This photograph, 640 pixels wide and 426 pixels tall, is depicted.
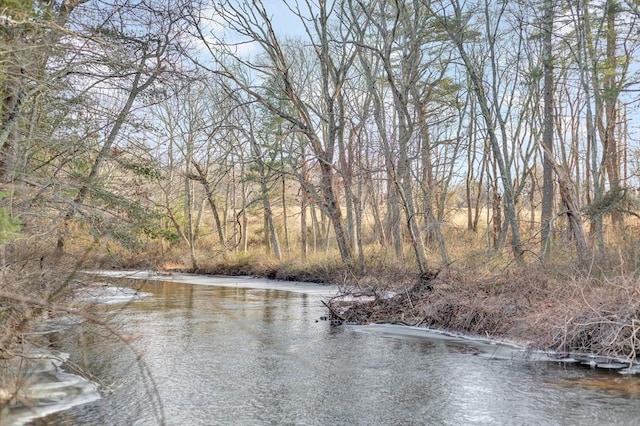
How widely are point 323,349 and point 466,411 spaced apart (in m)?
Result: 3.62

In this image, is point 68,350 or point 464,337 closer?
point 68,350

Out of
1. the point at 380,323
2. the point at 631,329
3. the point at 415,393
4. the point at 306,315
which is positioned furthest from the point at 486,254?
the point at 415,393

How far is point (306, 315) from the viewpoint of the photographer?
13.3 meters

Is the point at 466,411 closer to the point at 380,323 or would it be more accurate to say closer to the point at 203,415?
the point at 203,415

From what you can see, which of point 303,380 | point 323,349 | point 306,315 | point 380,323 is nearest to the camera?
point 303,380

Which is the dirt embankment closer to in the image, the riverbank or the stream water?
the riverbank

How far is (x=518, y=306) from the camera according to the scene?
10383 millimetres

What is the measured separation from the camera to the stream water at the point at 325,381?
5.78m

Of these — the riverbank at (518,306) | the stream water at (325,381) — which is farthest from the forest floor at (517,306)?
the stream water at (325,381)

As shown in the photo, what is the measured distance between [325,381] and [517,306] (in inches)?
184

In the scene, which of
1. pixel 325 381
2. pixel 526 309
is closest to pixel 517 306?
pixel 526 309

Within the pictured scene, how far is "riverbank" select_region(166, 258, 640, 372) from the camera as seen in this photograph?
8.20m

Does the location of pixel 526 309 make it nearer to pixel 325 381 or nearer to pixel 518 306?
pixel 518 306

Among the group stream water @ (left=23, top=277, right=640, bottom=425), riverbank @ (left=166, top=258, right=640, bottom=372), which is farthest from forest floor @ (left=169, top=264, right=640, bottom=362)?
stream water @ (left=23, top=277, right=640, bottom=425)
